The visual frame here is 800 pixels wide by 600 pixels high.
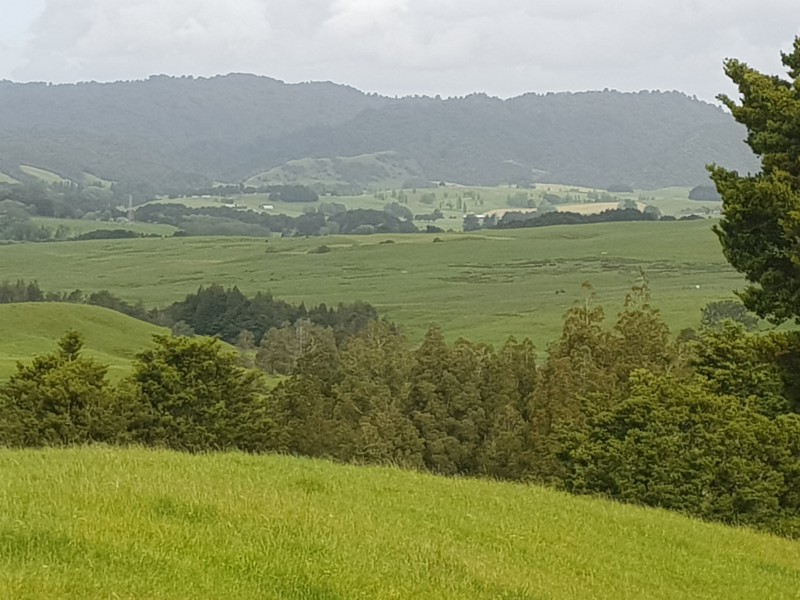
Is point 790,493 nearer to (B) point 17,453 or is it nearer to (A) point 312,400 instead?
(B) point 17,453

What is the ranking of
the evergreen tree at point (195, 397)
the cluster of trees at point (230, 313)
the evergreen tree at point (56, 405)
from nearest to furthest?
the evergreen tree at point (56, 405)
the evergreen tree at point (195, 397)
the cluster of trees at point (230, 313)

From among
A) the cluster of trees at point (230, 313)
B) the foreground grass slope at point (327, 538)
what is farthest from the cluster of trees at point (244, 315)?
the foreground grass slope at point (327, 538)

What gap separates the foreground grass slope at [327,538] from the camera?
1039 centimetres

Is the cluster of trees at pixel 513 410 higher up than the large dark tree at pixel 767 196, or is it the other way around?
the large dark tree at pixel 767 196

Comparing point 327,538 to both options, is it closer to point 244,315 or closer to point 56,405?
point 56,405

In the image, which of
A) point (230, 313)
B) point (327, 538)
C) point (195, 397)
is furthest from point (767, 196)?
point (230, 313)

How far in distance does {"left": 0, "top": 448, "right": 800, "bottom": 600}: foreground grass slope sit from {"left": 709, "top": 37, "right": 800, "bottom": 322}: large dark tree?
4.97 metres

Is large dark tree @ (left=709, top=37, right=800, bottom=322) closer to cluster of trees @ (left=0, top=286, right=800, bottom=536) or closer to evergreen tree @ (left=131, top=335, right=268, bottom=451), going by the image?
cluster of trees @ (left=0, top=286, right=800, bottom=536)

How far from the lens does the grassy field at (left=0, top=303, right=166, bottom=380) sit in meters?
115

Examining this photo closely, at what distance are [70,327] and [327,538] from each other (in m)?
120

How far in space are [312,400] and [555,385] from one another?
1857 cm

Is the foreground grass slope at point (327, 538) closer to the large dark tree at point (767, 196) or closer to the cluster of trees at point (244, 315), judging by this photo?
the large dark tree at point (767, 196)

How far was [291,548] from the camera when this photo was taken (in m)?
12.0

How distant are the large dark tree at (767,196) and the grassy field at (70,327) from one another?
Result: 3697 inches
